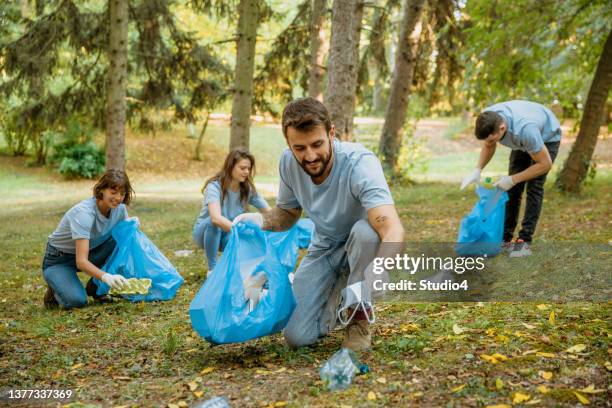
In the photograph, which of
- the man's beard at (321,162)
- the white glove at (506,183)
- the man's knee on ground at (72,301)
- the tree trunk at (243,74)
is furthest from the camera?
the tree trunk at (243,74)

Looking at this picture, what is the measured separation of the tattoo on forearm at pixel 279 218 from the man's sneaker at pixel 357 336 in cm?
75

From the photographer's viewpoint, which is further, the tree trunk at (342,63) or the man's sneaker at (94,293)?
the tree trunk at (342,63)

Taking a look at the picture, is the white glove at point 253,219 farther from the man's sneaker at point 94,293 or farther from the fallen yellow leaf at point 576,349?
the man's sneaker at point 94,293

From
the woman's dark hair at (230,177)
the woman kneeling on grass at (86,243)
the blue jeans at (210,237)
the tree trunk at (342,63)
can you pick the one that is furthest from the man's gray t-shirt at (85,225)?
the tree trunk at (342,63)

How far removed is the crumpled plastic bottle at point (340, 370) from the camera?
253 cm

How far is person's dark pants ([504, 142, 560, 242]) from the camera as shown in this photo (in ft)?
16.1

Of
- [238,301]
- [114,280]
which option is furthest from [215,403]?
[114,280]

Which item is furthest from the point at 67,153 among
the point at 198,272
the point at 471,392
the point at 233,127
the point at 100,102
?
the point at 471,392

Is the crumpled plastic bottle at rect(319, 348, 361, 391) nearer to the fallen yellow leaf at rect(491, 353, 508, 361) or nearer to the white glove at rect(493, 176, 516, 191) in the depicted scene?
the fallen yellow leaf at rect(491, 353, 508, 361)

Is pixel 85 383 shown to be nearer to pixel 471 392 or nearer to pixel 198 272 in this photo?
pixel 471 392

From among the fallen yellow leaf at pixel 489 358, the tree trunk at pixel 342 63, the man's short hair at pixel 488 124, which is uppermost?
the tree trunk at pixel 342 63

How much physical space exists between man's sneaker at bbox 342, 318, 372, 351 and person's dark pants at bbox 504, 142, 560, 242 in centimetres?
247

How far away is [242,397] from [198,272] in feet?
10.6

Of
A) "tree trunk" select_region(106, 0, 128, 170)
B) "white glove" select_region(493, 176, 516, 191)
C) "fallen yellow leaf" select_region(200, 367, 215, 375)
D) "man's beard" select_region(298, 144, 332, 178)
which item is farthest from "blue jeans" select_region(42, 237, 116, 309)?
"tree trunk" select_region(106, 0, 128, 170)
